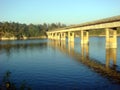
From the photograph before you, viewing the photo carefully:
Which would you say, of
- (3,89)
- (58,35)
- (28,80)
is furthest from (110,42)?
(58,35)

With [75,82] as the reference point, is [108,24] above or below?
above

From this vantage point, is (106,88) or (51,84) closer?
(106,88)

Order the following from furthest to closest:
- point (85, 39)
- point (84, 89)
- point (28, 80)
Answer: point (85, 39)
point (28, 80)
point (84, 89)

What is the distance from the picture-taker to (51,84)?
95.0ft

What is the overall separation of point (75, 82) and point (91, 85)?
238cm

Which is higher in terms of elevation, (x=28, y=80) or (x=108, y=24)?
(x=108, y=24)

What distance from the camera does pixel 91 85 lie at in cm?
2819

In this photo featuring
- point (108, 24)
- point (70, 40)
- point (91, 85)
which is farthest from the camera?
point (70, 40)

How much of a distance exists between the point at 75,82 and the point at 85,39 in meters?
73.1

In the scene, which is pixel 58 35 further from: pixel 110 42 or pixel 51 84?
pixel 51 84

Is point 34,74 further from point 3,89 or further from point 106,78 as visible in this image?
point 3,89

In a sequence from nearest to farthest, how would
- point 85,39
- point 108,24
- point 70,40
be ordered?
point 108,24 < point 85,39 < point 70,40

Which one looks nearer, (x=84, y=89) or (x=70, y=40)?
(x=84, y=89)

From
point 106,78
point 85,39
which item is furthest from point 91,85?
point 85,39
